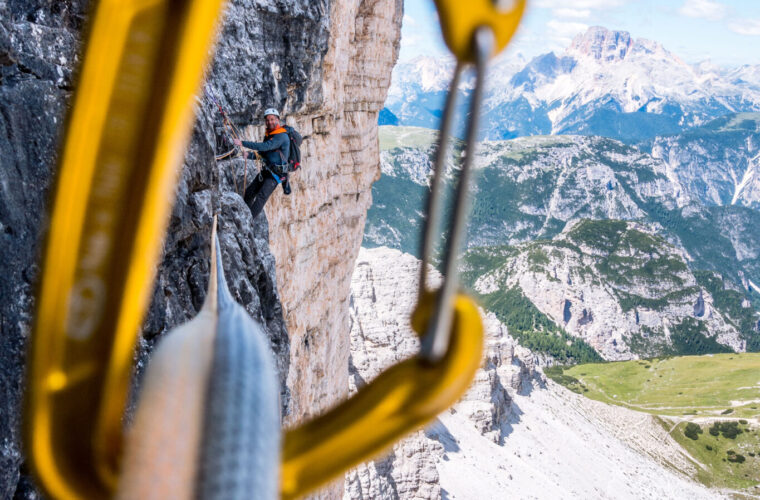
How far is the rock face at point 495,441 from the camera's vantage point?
34.1m

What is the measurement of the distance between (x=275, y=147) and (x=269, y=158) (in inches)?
17.2

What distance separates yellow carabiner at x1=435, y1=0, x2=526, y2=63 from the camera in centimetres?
145

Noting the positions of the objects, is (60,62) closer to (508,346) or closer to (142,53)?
(142,53)

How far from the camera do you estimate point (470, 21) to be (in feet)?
4.80

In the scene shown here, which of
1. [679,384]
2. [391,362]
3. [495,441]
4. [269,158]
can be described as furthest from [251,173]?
[679,384]

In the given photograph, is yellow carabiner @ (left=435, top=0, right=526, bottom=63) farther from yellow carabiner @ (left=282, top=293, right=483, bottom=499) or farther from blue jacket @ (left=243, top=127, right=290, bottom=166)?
blue jacket @ (left=243, top=127, right=290, bottom=166)

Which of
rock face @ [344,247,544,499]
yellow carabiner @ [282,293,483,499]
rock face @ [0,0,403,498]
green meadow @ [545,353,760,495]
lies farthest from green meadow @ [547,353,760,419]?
yellow carabiner @ [282,293,483,499]

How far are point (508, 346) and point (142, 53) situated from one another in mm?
70467

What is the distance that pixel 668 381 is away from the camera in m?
134

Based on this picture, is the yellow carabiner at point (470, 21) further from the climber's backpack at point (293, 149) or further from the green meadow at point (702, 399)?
the green meadow at point (702, 399)

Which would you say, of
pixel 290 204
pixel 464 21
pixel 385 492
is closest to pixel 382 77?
pixel 290 204

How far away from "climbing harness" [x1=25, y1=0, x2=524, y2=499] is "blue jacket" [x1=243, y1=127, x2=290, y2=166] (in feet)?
30.3

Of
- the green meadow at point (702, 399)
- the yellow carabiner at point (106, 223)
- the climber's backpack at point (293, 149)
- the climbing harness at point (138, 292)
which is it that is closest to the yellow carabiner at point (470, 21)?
the climbing harness at point (138, 292)

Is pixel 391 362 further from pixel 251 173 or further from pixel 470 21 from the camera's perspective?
pixel 470 21
